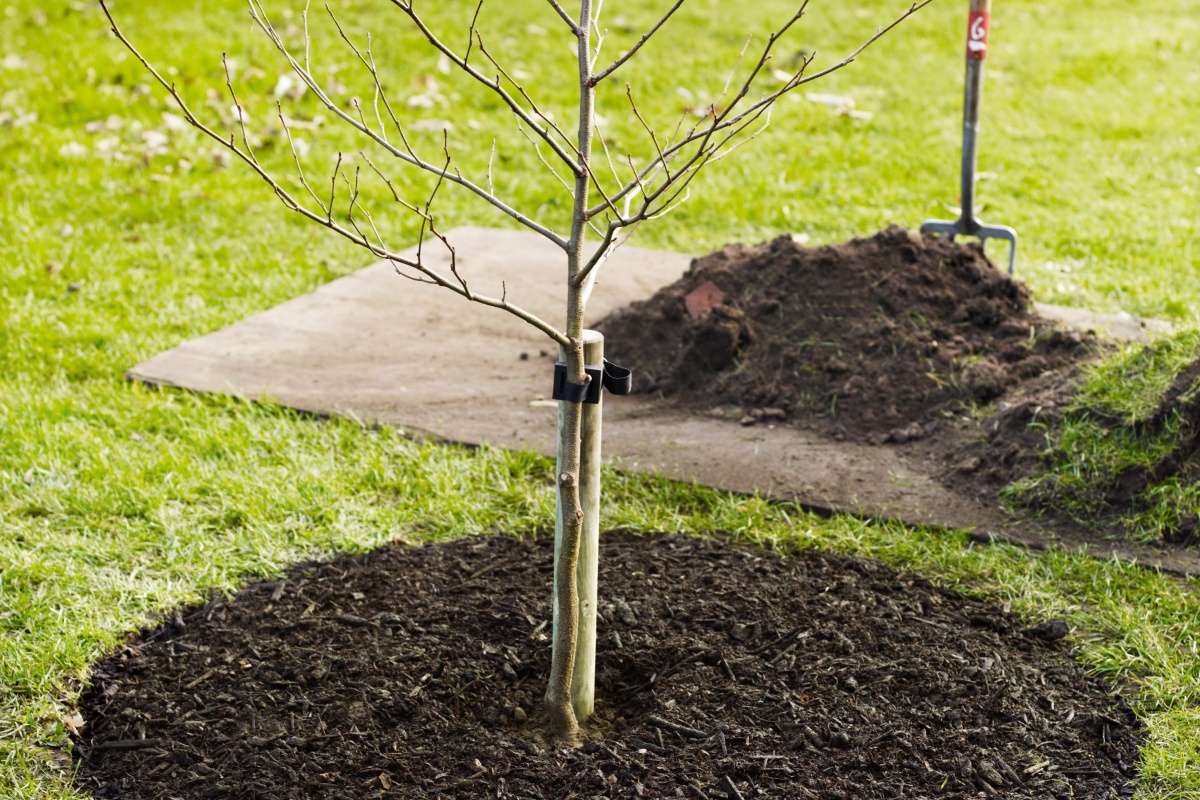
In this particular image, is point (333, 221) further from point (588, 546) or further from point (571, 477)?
point (588, 546)

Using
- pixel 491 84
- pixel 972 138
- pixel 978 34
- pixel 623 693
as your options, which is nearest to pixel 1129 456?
pixel 623 693

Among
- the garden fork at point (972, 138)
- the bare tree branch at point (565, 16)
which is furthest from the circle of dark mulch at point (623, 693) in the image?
the garden fork at point (972, 138)

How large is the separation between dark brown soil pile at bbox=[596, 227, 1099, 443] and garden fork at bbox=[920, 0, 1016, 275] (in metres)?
0.57

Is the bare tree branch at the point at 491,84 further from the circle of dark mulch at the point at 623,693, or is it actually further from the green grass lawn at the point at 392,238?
the green grass lawn at the point at 392,238

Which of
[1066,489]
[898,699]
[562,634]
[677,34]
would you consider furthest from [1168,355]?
[677,34]

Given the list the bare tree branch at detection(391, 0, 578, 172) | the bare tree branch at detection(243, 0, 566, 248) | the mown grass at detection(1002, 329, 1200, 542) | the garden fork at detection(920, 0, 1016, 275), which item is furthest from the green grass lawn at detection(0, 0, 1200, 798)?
the bare tree branch at detection(391, 0, 578, 172)

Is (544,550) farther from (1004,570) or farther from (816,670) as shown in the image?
(1004,570)

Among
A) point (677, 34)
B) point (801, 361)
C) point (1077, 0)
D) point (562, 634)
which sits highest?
point (1077, 0)

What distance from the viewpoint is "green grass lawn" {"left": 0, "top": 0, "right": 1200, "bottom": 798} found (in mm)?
3766

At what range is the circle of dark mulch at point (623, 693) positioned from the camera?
292 centimetres

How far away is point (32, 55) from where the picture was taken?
9664 millimetres

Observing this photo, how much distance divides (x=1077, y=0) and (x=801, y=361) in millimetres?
9478

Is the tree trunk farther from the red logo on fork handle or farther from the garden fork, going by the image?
the red logo on fork handle

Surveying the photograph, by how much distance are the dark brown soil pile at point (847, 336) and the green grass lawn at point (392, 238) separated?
2.67ft
